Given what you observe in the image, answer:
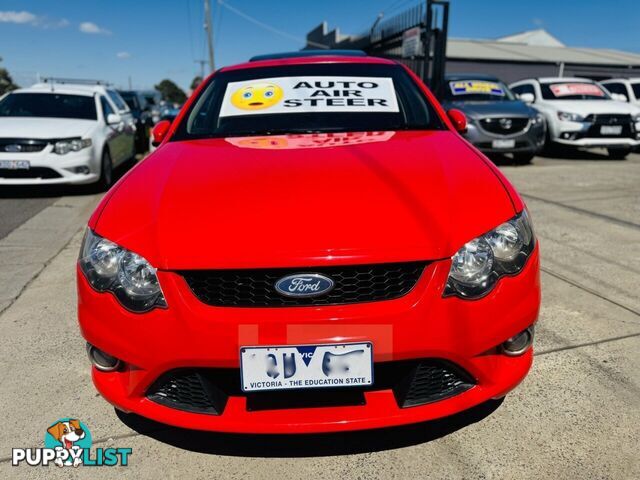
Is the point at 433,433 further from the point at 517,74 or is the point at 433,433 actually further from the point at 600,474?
the point at 517,74

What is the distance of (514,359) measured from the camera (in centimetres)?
172

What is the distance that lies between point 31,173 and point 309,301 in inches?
227

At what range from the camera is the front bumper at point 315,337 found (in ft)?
4.95

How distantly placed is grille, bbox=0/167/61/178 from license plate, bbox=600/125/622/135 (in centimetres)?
858

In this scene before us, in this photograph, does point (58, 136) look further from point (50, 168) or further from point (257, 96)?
point (257, 96)

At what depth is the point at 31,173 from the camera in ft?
20.1

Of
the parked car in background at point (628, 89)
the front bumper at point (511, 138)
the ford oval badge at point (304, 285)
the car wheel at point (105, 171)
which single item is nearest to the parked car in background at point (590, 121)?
the front bumper at point (511, 138)

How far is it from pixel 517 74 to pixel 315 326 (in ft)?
85.8

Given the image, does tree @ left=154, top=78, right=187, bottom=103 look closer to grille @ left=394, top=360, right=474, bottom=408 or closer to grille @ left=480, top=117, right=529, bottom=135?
grille @ left=480, top=117, right=529, bottom=135

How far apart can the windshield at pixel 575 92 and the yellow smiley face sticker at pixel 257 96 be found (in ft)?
28.2

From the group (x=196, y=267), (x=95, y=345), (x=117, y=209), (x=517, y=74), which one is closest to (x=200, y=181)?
(x=117, y=209)

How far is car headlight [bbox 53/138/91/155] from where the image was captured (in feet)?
20.3

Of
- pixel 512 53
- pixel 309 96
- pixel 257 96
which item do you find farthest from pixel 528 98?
pixel 512 53

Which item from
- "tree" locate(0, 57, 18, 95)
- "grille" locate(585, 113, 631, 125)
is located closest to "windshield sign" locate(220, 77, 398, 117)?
"grille" locate(585, 113, 631, 125)
